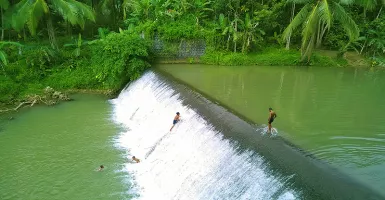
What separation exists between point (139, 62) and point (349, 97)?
9.41 m

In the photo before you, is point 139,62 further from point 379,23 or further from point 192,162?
point 379,23

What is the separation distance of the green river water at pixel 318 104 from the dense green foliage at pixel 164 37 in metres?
1.74

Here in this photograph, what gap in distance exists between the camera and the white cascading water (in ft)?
21.2

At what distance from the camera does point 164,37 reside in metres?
18.7

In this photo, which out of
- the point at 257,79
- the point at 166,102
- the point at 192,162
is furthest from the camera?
the point at 257,79

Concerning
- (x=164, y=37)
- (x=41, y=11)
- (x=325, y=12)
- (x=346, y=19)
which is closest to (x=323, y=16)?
(x=325, y=12)

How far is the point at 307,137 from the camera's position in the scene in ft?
27.2

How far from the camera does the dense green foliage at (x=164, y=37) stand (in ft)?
53.0

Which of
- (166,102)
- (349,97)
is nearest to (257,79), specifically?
(349,97)

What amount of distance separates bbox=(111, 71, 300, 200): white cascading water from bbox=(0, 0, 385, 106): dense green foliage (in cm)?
500

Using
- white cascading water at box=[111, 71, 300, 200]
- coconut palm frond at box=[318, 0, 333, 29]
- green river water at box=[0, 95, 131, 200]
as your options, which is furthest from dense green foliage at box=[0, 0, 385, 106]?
white cascading water at box=[111, 71, 300, 200]

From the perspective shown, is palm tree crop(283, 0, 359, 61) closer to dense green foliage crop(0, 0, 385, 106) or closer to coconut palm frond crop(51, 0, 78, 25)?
dense green foliage crop(0, 0, 385, 106)

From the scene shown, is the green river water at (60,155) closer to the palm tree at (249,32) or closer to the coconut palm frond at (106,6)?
the palm tree at (249,32)

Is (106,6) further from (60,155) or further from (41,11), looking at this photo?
(60,155)
